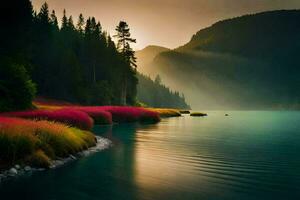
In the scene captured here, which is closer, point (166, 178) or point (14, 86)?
point (166, 178)

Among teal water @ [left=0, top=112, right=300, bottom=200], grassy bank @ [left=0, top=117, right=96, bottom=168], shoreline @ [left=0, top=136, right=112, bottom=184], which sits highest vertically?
grassy bank @ [left=0, top=117, right=96, bottom=168]

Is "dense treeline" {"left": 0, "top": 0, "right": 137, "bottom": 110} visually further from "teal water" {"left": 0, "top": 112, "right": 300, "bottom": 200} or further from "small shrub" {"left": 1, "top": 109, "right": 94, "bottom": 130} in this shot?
"teal water" {"left": 0, "top": 112, "right": 300, "bottom": 200}

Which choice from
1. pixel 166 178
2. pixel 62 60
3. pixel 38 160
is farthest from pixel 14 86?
pixel 62 60

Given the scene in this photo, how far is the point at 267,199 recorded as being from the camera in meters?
12.4

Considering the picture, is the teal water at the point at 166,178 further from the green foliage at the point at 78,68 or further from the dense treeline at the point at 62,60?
the green foliage at the point at 78,68

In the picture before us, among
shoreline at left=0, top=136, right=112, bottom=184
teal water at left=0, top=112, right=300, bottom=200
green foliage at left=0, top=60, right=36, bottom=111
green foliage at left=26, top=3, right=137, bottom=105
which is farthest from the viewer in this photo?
green foliage at left=26, top=3, right=137, bottom=105

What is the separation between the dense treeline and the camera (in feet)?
165

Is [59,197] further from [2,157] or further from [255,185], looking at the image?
[255,185]

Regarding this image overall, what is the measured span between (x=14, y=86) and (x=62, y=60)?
42610mm

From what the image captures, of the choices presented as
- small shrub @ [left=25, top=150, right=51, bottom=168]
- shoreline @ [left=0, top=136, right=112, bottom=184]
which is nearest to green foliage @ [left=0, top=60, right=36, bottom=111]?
shoreline @ [left=0, top=136, right=112, bottom=184]

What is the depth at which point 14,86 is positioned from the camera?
4525cm

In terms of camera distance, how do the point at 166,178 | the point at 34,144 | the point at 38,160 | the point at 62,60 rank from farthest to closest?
the point at 62,60, the point at 34,144, the point at 38,160, the point at 166,178

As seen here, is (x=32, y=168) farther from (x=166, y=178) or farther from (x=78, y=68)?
(x=78, y=68)

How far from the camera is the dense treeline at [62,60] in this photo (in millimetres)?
50231
